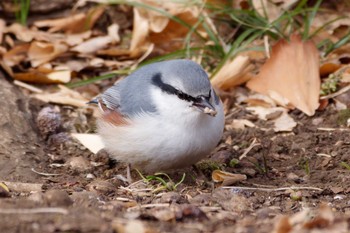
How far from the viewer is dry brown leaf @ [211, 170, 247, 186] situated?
184 inches

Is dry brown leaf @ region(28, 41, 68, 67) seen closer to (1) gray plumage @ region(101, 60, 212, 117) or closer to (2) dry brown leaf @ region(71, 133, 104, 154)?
(2) dry brown leaf @ region(71, 133, 104, 154)

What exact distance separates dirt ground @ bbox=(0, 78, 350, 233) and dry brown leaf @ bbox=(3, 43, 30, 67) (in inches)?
25.4

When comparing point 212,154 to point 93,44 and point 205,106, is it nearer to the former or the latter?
point 205,106

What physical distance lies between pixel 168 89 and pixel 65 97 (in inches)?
77.9

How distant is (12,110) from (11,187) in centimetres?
124

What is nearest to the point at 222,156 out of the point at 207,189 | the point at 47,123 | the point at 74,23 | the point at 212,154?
the point at 212,154

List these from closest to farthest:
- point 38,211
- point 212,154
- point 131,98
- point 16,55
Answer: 1. point 38,211
2. point 131,98
3. point 212,154
4. point 16,55

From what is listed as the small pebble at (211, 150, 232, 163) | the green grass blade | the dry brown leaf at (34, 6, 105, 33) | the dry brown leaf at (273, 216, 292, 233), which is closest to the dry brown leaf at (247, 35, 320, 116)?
the green grass blade

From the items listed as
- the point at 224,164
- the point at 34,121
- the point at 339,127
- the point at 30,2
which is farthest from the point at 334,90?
the point at 30,2

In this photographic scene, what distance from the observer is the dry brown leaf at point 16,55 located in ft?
21.5

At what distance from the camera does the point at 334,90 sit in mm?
5812

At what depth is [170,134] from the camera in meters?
4.42

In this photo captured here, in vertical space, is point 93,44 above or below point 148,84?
below

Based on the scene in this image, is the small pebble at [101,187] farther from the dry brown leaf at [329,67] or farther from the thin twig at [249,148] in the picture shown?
the dry brown leaf at [329,67]
